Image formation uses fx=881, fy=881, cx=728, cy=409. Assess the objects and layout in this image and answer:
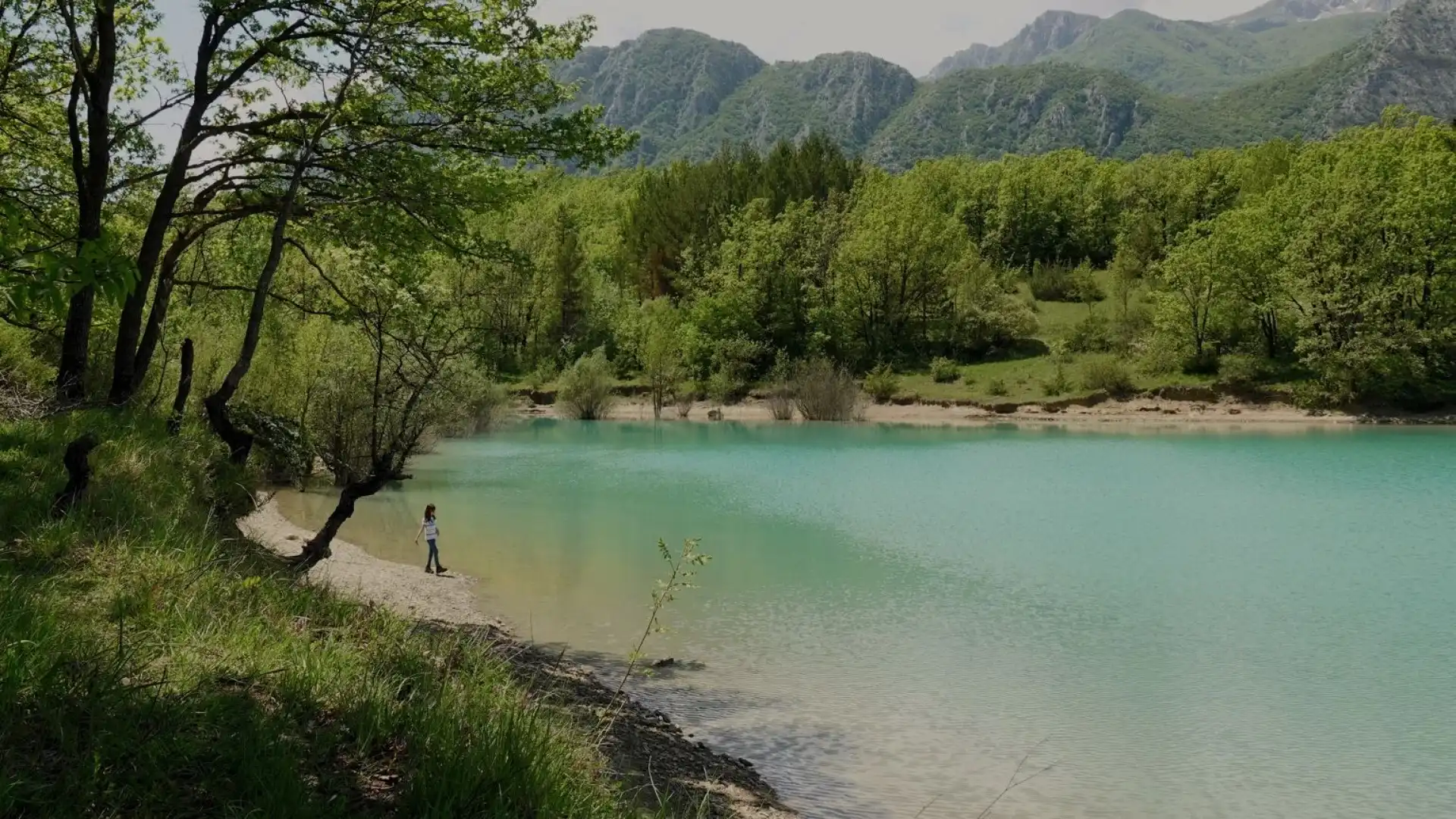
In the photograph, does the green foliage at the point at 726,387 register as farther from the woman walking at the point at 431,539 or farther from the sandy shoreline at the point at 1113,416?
the woman walking at the point at 431,539

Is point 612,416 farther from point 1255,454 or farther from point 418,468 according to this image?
point 1255,454

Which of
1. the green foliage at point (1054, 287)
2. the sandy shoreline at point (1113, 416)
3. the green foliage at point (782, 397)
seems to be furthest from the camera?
the green foliage at point (1054, 287)

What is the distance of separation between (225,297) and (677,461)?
22.3m

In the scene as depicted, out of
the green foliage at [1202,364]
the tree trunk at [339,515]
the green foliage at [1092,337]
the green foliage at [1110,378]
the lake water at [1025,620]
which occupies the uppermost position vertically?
the green foliage at [1092,337]

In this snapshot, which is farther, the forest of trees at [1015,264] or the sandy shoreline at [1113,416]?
the forest of trees at [1015,264]

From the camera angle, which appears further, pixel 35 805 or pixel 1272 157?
pixel 1272 157

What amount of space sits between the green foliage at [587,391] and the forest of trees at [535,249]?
494 centimetres

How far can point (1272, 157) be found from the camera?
7512 cm

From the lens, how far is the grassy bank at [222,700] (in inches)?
129

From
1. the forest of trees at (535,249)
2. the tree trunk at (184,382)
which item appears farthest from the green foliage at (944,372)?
the tree trunk at (184,382)

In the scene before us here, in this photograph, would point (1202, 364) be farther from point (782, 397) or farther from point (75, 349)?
point (75, 349)

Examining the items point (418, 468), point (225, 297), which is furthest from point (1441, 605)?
point (418, 468)

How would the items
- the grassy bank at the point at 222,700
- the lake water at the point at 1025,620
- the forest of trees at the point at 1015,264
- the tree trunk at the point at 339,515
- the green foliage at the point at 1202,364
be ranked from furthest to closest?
1. the green foliage at the point at 1202,364
2. the forest of trees at the point at 1015,264
3. the tree trunk at the point at 339,515
4. the lake water at the point at 1025,620
5. the grassy bank at the point at 222,700

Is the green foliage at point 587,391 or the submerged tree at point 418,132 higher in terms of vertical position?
the submerged tree at point 418,132
